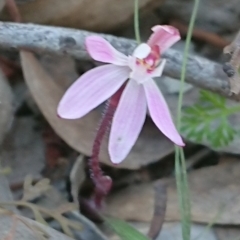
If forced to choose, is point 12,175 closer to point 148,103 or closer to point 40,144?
point 40,144

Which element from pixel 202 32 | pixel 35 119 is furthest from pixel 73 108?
pixel 202 32

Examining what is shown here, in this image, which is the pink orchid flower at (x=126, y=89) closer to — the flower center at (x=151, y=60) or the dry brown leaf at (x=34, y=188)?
the flower center at (x=151, y=60)

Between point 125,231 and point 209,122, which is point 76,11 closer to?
point 209,122

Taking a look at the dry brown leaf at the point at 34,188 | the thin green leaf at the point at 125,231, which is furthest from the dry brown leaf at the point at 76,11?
the thin green leaf at the point at 125,231

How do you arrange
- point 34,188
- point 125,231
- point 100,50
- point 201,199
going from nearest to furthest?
point 100,50 → point 125,231 → point 34,188 → point 201,199

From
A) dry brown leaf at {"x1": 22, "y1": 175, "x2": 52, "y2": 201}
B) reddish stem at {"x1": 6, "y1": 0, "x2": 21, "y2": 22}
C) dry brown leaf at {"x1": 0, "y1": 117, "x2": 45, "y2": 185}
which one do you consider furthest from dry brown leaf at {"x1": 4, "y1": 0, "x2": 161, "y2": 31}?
dry brown leaf at {"x1": 22, "y1": 175, "x2": 52, "y2": 201}

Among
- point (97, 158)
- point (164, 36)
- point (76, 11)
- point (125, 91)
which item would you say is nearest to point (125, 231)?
point (97, 158)
